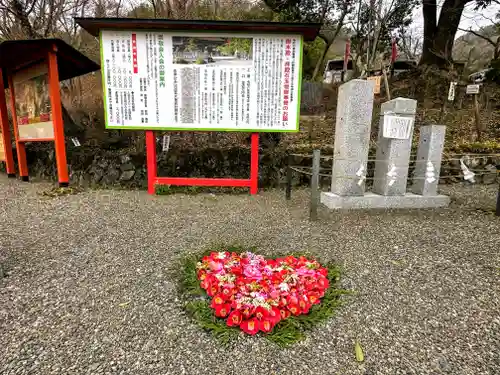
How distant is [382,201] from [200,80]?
3405 mm

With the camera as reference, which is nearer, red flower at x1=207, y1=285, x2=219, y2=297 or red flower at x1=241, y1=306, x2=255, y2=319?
red flower at x1=241, y1=306, x2=255, y2=319

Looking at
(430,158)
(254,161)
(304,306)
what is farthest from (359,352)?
(254,161)

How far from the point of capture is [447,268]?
104 inches

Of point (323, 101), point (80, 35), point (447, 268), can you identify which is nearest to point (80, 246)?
point (447, 268)

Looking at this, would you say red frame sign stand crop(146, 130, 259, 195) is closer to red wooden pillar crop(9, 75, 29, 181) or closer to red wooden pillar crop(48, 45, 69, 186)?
red wooden pillar crop(48, 45, 69, 186)

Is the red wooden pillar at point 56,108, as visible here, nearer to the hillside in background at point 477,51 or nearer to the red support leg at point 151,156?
the red support leg at point 151,156

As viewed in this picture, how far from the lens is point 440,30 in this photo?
1172 centimetres

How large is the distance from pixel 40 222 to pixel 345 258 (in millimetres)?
3846

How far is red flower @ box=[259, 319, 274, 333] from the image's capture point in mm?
1880

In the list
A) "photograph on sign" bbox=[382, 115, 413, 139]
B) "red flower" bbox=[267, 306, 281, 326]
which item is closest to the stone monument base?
"photograph on sign" bbox=[382, 115, 413, 139]

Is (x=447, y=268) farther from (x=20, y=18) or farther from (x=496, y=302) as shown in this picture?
(x=20, y=18)

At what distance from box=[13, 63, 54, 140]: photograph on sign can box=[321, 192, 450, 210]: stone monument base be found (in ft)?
16.4

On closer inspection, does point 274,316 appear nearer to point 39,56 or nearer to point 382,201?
point 382,201

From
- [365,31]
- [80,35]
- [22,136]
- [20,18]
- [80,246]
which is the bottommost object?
[80,246]
